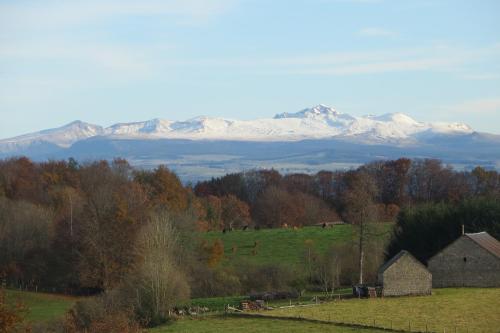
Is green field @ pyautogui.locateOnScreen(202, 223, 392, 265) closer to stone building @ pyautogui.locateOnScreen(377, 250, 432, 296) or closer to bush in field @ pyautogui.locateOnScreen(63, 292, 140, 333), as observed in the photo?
stone building @ pyautogui.locateOnScreen(377, 250, 432, 296)

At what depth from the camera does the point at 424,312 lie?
153 ft

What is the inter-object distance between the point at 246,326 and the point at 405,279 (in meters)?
15.2

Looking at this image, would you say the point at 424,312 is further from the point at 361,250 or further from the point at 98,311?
the point at 98,311

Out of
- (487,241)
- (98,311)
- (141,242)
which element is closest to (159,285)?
(98,311)

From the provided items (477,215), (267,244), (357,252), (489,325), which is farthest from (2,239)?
(489,325)

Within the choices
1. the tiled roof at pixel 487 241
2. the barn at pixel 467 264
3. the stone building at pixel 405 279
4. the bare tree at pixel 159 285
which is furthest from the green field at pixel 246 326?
the tiled roof at pixel 487 241

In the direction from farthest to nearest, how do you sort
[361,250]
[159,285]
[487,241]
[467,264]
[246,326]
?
1. [361,250]
2. [487,241]
3. [467,264]
4. [159,285]
5. [246,326]

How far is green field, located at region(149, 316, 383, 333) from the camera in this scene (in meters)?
42.8

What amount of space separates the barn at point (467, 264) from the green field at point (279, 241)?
971 cm

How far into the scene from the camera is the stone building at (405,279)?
182 feet

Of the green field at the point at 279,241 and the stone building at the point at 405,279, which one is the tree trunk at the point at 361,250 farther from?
the stone building at the point at 405,279

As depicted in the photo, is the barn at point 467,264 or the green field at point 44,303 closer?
the green field at point 44,303

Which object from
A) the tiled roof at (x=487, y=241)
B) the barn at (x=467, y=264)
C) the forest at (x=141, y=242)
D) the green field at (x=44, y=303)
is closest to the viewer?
the forest at (x=141, y=242)

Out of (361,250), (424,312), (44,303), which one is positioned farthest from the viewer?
(44,303)
